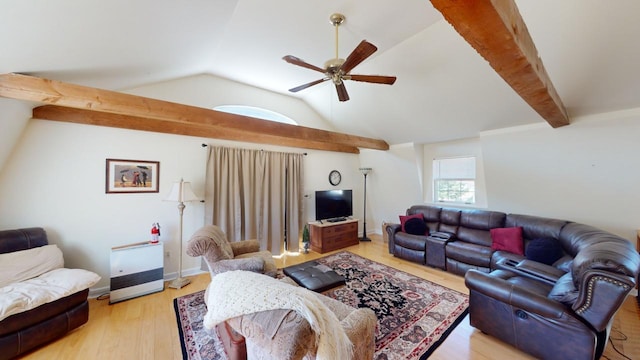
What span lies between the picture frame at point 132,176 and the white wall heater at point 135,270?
2.63 feet

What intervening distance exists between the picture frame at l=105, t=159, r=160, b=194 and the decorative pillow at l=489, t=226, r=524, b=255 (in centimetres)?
534

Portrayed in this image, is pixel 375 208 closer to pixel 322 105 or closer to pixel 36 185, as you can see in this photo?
pixel 322 105

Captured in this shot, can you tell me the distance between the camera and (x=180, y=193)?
3215mm

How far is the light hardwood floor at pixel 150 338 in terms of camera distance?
1931mm

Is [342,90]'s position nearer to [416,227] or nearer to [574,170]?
[416,227]

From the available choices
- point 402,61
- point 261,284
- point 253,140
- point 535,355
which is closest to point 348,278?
point 535,355

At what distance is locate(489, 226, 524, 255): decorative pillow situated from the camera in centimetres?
323

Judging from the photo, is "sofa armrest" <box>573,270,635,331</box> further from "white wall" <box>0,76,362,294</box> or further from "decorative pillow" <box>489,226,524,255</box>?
"white wall" <box>0,76,362,294</box>

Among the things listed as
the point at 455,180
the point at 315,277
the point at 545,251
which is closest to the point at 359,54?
the point at 315,277

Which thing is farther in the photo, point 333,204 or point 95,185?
point 333,204

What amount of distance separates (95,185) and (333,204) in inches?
159

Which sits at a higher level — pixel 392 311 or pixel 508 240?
pixel 508 240

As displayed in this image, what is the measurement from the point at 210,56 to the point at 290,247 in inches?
145

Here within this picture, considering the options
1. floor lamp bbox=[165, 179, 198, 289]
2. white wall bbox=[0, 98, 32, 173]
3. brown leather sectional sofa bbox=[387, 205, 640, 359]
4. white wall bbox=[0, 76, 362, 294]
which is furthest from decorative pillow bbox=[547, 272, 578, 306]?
white wall bbox=[0, 98, 32, 173]
